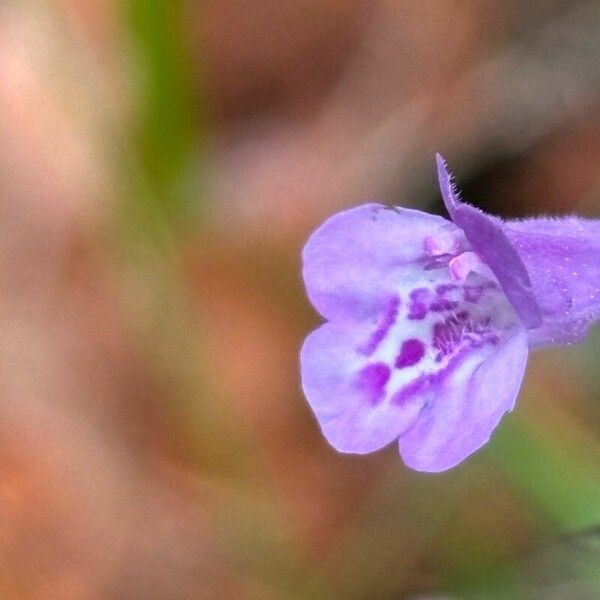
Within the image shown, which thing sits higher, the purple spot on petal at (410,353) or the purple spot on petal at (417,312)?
the purple spot on petal at (417,312)

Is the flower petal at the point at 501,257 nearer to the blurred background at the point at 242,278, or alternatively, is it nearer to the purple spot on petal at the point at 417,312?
the purple spot on petal at the point at 417,312

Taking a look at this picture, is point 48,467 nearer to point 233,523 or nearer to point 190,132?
point 233,523

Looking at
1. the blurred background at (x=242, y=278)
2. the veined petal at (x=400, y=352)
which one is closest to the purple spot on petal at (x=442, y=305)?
the veined petal at (x=400, y=352)

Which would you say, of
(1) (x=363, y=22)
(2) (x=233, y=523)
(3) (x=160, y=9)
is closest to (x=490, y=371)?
(3) (x=160, y=9)

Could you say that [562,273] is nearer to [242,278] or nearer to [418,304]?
[418,304]

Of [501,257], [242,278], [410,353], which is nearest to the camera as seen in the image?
[501,257]

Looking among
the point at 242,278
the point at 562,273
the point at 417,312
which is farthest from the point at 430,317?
the point at 242,278
